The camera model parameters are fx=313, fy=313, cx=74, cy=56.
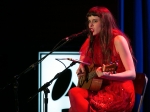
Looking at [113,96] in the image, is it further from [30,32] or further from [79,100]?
[30,32]

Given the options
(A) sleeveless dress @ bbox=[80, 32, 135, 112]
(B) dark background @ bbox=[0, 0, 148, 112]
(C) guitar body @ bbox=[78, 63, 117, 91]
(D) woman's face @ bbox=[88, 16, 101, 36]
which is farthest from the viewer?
(B) dark background @ bbox=[0, 0, 148, 112]

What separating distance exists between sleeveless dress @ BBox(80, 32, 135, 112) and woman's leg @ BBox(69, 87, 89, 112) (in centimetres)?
4

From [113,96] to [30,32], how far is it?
1666mm

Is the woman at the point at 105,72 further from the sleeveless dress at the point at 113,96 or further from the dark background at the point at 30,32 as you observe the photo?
the dark background at the point at 30,32

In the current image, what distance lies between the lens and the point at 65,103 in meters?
3.38

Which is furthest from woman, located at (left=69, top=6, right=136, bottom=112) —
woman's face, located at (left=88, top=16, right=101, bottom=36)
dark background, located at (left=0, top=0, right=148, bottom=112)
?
dark background, located at (left=0, top=0, right=148, bottom=112)

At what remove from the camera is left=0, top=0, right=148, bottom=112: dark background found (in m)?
3.51

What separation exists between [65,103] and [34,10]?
112 cm

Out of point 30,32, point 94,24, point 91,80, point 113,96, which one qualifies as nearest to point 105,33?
point 94,24

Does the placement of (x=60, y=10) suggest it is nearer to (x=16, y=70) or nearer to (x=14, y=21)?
(x=14, y=21)

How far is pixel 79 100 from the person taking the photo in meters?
2.22

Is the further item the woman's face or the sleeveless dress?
the woman's face

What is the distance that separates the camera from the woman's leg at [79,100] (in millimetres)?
2199

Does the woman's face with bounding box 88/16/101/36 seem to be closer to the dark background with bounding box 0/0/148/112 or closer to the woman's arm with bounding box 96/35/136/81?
the woman's arm with bounding box 96/35/136/81
